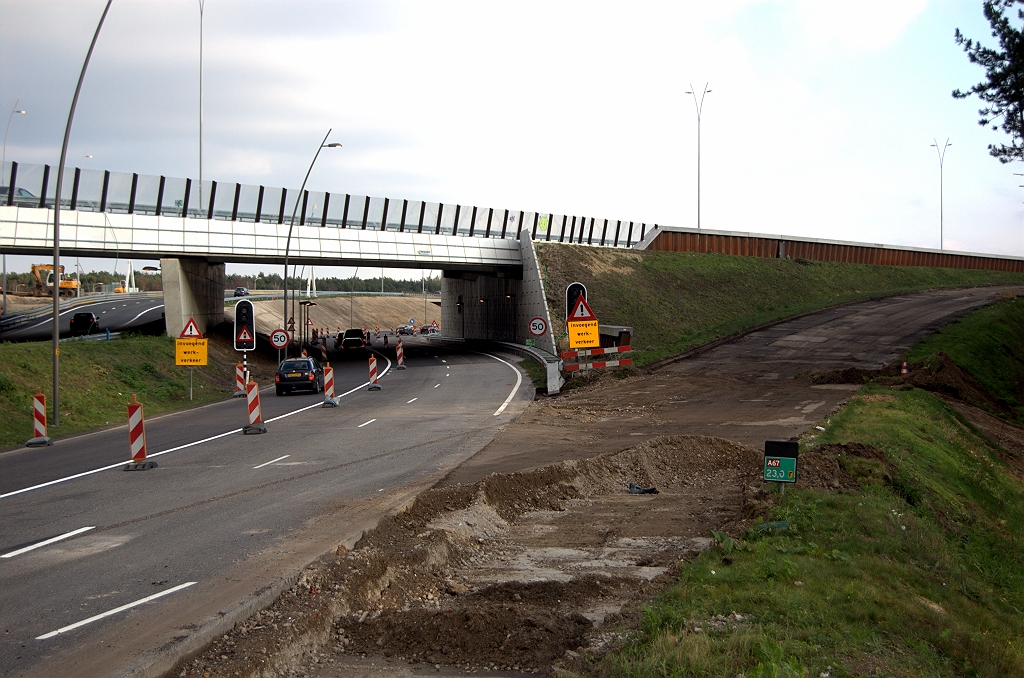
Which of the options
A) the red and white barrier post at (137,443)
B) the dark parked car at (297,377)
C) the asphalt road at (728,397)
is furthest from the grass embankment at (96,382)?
the asphalt road at (728,397)

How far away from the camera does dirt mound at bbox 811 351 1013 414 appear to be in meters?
25.9

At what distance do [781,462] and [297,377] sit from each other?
26046 mm

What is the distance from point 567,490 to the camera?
507 inches

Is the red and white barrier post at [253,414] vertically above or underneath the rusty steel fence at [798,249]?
underneath

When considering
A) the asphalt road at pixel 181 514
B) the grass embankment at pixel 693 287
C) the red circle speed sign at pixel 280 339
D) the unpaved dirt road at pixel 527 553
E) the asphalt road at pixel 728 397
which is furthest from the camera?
the grass embankment at pixel 693 287

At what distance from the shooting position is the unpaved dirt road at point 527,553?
20.8 feet

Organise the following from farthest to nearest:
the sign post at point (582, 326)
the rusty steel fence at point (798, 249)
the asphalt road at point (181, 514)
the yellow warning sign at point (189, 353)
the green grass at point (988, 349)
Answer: the rusty steel fence at point (798, 249)
the green grass at point (988, 349)
the yellow warning sign at point (189, 353)
the sign post at point (582, 326)
the asphalt road at point (181, 514)

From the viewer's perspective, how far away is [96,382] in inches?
1113

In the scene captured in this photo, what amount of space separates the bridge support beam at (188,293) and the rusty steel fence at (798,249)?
32362 mm

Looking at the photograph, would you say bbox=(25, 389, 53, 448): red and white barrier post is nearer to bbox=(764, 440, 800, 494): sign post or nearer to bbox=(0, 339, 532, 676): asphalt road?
bbox=(0, 339, 532, 676): asphalt road

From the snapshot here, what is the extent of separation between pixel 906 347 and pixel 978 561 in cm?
2432

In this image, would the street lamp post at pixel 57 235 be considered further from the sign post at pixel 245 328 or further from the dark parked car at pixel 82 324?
the dark parked car at pixel 82 324

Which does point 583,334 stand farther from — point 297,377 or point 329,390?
point 297,377

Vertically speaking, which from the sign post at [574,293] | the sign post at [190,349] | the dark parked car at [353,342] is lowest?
the dark parked car at [353,342]
